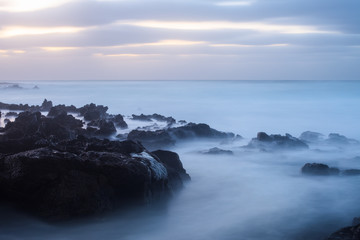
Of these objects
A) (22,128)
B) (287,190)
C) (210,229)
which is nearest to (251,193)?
(287,190)

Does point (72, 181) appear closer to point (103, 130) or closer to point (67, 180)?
point (67, 180)

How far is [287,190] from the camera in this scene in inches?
346

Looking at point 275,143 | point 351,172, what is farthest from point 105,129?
point 351,172

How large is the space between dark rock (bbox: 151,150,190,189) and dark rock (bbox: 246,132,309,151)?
5085 mm

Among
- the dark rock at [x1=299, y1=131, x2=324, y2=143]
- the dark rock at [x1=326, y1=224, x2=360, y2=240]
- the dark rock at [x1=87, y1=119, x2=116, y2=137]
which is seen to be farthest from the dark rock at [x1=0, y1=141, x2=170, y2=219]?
the dark rock at [x1=299, y1=131, x2=324, y2=143]

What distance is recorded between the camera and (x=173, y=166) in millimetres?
8594

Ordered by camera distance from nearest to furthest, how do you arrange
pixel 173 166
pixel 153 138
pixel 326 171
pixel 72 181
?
pixel 72 181, pixel 173 166, pixel 326 171, pixel 153 138

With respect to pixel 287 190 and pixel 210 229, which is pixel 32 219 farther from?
pixel 287 190

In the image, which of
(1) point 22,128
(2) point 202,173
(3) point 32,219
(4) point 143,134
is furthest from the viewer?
(4) point 143,134

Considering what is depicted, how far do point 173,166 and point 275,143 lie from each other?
605cm

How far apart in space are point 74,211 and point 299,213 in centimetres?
417

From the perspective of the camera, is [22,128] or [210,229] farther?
[22,128]

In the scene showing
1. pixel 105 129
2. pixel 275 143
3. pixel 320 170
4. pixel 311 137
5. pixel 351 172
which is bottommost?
pixel 351 172

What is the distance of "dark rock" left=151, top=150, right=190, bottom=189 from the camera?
8153mm
